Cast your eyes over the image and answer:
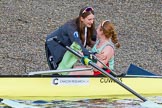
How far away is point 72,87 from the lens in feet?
32.9

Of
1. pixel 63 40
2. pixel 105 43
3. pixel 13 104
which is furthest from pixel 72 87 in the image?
pixel 13 104

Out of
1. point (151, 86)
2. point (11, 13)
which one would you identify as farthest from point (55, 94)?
point (11, 13)

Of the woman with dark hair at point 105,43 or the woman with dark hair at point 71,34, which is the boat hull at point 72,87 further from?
the woman with dark hair at point 71,34

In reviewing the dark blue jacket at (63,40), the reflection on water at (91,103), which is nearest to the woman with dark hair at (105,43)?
the dark blue jacket at (63,40)

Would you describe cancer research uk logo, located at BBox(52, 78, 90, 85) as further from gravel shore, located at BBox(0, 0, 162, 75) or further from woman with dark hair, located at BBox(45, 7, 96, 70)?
gravel shore, located at BBox(0, 0, 162, 75)

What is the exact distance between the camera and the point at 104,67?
1012 centimetres

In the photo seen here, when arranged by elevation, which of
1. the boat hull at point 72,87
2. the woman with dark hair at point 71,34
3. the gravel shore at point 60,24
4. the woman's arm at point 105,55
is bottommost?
the boat hull at point 72,87

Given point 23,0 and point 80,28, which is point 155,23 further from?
point 80,28

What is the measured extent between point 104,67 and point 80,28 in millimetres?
693

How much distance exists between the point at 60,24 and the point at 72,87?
7.26 meters

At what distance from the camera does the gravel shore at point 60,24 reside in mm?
14659

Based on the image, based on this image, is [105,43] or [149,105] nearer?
[149,105]

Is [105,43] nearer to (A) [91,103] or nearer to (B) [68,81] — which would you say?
(B) [68,81]

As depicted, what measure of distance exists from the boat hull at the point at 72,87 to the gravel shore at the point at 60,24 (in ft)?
12.3
